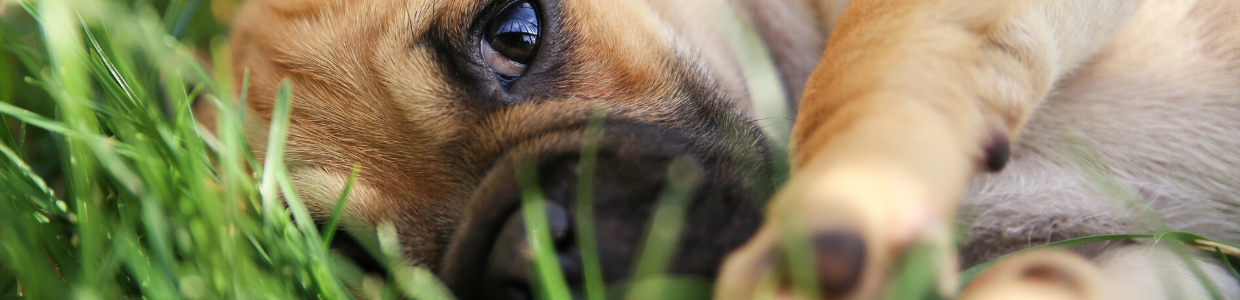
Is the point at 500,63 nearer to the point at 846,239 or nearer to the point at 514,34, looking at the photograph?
the point at 514,34

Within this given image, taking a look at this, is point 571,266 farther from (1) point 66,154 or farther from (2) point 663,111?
(1) point 66,154

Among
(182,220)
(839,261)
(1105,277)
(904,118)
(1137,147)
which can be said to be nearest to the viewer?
(839,261)

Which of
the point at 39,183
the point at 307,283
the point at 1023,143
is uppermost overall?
the point at 1023,143

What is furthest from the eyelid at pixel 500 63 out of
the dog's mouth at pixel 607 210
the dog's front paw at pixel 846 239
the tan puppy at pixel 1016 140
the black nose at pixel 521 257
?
the dog's front paw at pixel 846 239

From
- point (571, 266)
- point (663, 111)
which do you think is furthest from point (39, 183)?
point (663, 111)

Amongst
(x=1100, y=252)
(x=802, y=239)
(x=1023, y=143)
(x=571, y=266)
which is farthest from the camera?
(x=1023, y=143)

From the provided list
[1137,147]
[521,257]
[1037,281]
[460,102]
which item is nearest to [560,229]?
[521,257]
